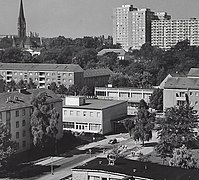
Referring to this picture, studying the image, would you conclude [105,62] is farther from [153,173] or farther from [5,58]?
[153,173]

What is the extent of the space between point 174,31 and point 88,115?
96.3 metres

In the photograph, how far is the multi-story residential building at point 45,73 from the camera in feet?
202

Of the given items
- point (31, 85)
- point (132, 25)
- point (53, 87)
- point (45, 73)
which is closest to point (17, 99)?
point (53, 87)

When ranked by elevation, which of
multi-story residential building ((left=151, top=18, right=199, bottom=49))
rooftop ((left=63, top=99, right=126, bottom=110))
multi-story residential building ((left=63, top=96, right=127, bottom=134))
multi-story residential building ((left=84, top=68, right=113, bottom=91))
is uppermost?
multi-story residential building ((left=151, top=18, right=199, bottom=49))

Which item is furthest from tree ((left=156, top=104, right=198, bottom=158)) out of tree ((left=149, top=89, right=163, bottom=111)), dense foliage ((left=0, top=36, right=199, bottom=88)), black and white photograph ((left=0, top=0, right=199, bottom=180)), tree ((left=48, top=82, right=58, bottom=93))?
dense foliage ((left=0, top=36, right=199, bottom=88))

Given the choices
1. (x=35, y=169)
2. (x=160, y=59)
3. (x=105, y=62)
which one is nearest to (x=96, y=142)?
(x=35, y=169)

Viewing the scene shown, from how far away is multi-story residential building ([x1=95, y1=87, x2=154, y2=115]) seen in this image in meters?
53.2

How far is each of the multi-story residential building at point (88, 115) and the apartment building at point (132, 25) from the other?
9239cm

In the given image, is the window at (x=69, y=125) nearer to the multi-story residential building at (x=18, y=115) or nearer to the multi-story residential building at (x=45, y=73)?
the multi-story residential building at (x=18, y=115)

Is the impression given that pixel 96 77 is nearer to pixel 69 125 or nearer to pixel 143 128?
pixel 69 125

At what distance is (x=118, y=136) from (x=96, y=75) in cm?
2939

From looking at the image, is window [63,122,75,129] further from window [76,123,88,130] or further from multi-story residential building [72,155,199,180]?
multi-story residential building [72,155,199,180]

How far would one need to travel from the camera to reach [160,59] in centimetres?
7819

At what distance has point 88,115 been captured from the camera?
3794 cm
